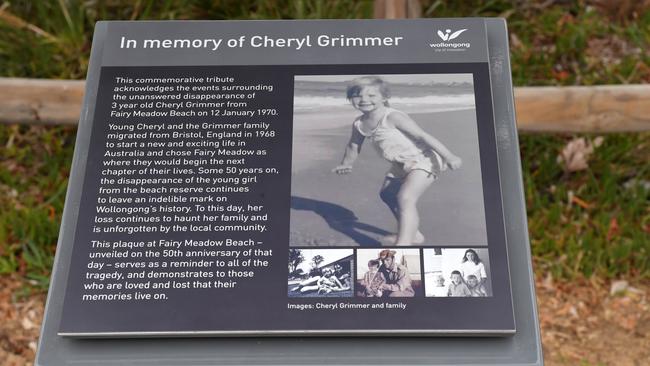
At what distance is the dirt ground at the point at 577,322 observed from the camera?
2945 millimetres

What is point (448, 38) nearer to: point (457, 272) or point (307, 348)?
point (457, 272)

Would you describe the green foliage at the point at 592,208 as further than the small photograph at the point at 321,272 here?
Yes

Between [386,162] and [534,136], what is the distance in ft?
6.50

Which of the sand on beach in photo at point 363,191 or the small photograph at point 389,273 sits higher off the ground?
the sand on beach in photo at point 363,191

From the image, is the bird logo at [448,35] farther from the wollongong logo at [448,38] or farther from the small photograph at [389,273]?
the small photograph at [389,273]

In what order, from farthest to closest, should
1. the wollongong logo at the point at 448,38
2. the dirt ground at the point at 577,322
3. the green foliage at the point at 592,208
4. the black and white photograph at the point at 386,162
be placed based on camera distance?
the green foliage at the point at 592,208
the dirt ground at the point at 577,322
the wollongong logo at the point at 448,38
the black and white photograph at the point at 386,162

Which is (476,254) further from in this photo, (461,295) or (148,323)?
(148,323)

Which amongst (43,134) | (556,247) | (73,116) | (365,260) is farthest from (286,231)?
(43,134)

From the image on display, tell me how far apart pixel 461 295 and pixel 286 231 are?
37cm

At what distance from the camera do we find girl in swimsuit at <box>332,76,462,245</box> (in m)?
1.69

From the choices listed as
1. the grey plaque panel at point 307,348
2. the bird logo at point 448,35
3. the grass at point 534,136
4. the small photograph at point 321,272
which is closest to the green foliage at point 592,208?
the grass at point 534,136

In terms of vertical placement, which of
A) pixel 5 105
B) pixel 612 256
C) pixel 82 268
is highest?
pixel 5 105

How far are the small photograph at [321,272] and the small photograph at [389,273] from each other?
2 cm

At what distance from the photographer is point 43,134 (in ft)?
12.1
